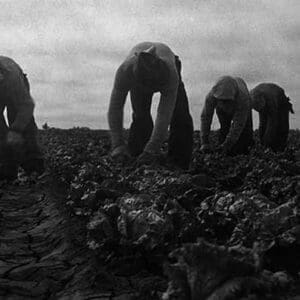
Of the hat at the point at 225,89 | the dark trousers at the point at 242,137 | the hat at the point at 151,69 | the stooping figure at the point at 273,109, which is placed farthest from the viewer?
the stooping figure at the point at 273,109

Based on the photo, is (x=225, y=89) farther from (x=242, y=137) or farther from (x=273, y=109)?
(x=273, y=109)

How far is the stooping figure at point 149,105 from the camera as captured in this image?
680 cm

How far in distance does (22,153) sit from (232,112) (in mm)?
3941

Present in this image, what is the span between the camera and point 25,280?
3836 millimetres

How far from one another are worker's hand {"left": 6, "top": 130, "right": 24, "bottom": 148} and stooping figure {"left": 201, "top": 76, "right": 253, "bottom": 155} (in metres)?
3.60

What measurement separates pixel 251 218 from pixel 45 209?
3779mm

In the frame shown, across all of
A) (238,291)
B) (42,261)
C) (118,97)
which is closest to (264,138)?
(118,97)

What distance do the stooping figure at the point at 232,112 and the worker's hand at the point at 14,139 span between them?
11.8 feet

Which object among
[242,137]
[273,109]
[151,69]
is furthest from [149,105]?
[273,109]

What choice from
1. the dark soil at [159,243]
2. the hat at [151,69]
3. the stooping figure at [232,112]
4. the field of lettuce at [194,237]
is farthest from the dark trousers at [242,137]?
the field of lettuce at [194,237]

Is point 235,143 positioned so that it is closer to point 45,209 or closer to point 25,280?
point 45,209

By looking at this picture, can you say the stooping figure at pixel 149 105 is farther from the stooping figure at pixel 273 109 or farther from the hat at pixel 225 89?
the stooping figure at pixel 273 109

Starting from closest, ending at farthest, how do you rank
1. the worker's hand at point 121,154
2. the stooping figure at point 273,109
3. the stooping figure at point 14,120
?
the worker's hand at point 121,154, the stooping figure at point 14,120, the stooping figure at point 273,109

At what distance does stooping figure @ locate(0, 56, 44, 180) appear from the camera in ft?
26.0
